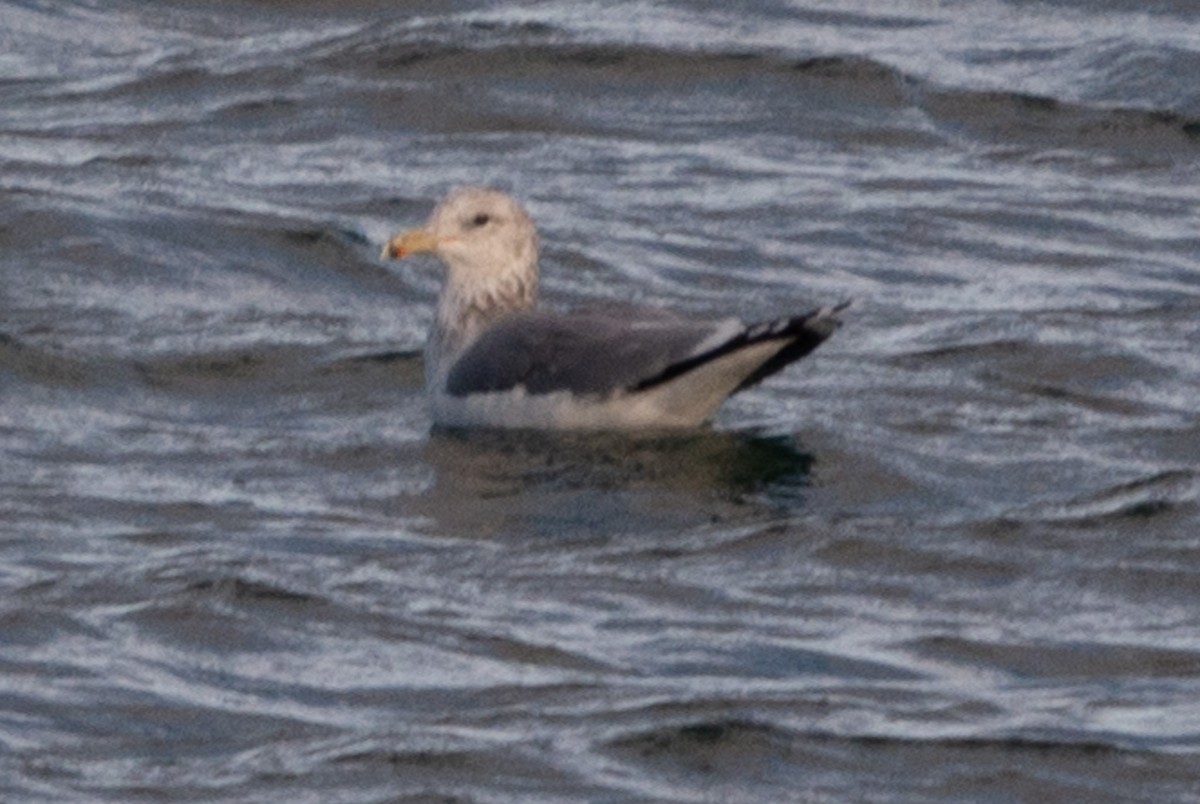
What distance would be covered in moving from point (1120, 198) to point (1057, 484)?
5128 mm

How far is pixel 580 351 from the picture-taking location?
12297 mm

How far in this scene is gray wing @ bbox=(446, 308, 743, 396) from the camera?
12.0 meters

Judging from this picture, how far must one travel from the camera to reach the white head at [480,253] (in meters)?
13.4

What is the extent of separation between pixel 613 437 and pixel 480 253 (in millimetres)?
1416

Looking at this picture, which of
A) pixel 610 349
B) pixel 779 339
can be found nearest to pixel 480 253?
pixel 610 349

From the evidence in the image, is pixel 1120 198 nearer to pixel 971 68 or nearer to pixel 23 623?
pixel 971 68

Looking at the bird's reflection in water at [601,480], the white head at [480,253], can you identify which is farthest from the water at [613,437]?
the white head at [480,253]

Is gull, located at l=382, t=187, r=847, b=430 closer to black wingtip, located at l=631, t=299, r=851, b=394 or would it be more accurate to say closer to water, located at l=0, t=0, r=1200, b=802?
black wingtip, located at l=631, t=299, r=851, b=394

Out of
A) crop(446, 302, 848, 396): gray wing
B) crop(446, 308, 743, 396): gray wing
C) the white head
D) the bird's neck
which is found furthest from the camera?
the white head

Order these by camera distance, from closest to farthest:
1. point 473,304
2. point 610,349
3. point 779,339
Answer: point 779,339 → point 610,349 → point 473,304

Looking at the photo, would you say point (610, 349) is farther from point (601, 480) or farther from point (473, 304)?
point (473, 304)

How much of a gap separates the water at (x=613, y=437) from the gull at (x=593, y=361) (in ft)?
0.51

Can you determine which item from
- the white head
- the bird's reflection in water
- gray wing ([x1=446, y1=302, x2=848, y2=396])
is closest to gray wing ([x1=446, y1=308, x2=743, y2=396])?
gray wing ([x1=446, y1=302, x2=848, y2=396])

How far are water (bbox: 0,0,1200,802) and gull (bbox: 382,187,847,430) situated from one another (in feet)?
0.51
